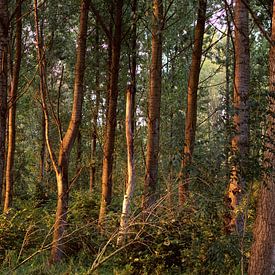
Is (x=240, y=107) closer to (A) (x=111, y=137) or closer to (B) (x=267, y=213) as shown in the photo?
(B) (x=267, y=213)

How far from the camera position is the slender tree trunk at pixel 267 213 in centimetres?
635

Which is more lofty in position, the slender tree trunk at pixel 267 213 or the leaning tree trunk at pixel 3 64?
the leaning tree trunk at pixel 3 64

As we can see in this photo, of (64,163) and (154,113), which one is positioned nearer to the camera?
(64,163)

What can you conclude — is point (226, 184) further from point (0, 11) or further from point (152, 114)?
point (0, 11)

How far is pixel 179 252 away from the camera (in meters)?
8.16

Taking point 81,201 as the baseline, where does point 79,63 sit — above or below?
above

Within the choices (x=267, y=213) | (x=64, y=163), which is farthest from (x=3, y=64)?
(x=267, y=213)

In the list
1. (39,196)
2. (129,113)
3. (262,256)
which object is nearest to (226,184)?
(262,256)

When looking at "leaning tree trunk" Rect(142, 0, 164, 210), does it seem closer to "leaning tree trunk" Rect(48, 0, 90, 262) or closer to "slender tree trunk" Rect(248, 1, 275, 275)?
"leaning tree trunk" Rect(48, 0, 90, 262)

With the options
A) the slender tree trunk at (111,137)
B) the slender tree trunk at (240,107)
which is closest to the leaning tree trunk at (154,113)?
the slender tree trunk at (111,137)

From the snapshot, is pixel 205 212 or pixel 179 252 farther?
pixel 179 252

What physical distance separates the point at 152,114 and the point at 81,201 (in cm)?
551

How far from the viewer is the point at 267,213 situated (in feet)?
20.9

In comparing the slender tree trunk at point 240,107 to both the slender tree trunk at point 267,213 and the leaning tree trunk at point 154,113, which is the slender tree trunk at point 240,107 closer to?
the slender tree trunk at point 267,213
